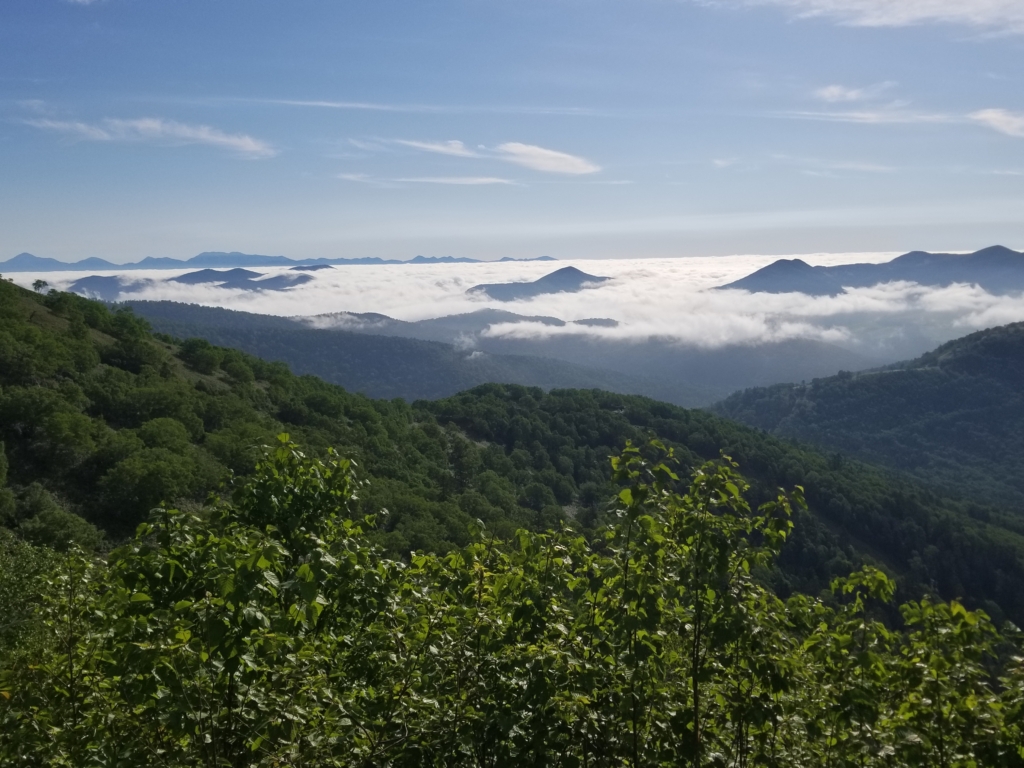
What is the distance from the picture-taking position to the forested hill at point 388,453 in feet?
128

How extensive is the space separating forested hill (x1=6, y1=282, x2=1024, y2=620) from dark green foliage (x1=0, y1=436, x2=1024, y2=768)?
1.17 metres

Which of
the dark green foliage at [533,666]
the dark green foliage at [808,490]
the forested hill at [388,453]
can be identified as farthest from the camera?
the dark green foliage at [808,490]

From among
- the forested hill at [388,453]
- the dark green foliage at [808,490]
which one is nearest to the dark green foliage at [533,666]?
the forested hill at [388,453]

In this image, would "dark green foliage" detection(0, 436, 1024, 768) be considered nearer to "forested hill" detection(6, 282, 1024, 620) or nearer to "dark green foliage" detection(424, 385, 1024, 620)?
"forested hill" detection(6, 282, 1024, 620)

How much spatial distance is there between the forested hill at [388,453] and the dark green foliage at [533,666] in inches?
46.2

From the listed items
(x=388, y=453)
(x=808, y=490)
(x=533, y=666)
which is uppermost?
(x=533, y=666)

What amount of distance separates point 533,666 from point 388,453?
232ft

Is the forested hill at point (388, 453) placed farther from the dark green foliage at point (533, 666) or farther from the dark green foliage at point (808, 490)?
the dark green foliage at point (533, 666)

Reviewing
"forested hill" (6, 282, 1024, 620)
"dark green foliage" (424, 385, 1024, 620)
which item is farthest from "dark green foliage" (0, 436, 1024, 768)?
"dark green foliage" (424, 385, 1024, 620)

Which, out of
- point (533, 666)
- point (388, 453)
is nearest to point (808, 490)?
point (388, 453)

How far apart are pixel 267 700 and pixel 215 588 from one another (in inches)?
45.8

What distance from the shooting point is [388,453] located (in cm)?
7575

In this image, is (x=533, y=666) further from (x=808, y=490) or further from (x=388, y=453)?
(x=808, y=490)

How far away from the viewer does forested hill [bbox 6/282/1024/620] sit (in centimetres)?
3906
